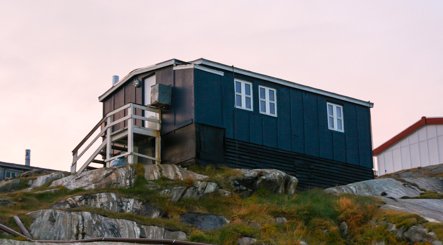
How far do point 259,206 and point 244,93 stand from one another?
726cm

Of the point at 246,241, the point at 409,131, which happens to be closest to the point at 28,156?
the point at 409,131

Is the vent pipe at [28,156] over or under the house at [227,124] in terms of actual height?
over

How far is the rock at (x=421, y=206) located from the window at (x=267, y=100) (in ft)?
21.2

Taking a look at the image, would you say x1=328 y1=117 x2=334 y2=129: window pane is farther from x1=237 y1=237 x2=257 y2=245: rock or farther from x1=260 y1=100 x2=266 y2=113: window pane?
x1=237 y1=237 x2=257 y2=245: rock

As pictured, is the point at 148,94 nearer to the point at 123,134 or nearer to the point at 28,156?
the point at 123,134

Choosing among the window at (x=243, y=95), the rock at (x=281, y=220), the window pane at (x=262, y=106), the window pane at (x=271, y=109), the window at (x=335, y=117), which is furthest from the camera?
the window at (x=335, y=117)

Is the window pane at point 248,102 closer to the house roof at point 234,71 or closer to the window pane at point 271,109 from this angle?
the house roof at point 234,71

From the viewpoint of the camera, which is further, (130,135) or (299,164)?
(299,164)

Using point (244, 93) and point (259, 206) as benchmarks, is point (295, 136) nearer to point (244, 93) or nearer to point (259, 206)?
point (244, 93)

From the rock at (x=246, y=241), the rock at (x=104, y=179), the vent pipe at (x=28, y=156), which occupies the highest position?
the vent pipe at (x=28, y=156)

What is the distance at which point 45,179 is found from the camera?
114 ft

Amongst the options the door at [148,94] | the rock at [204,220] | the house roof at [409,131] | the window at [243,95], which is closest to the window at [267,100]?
the window at [243,95]

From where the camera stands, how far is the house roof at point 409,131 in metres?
52.8

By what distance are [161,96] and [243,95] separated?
11.6ft
